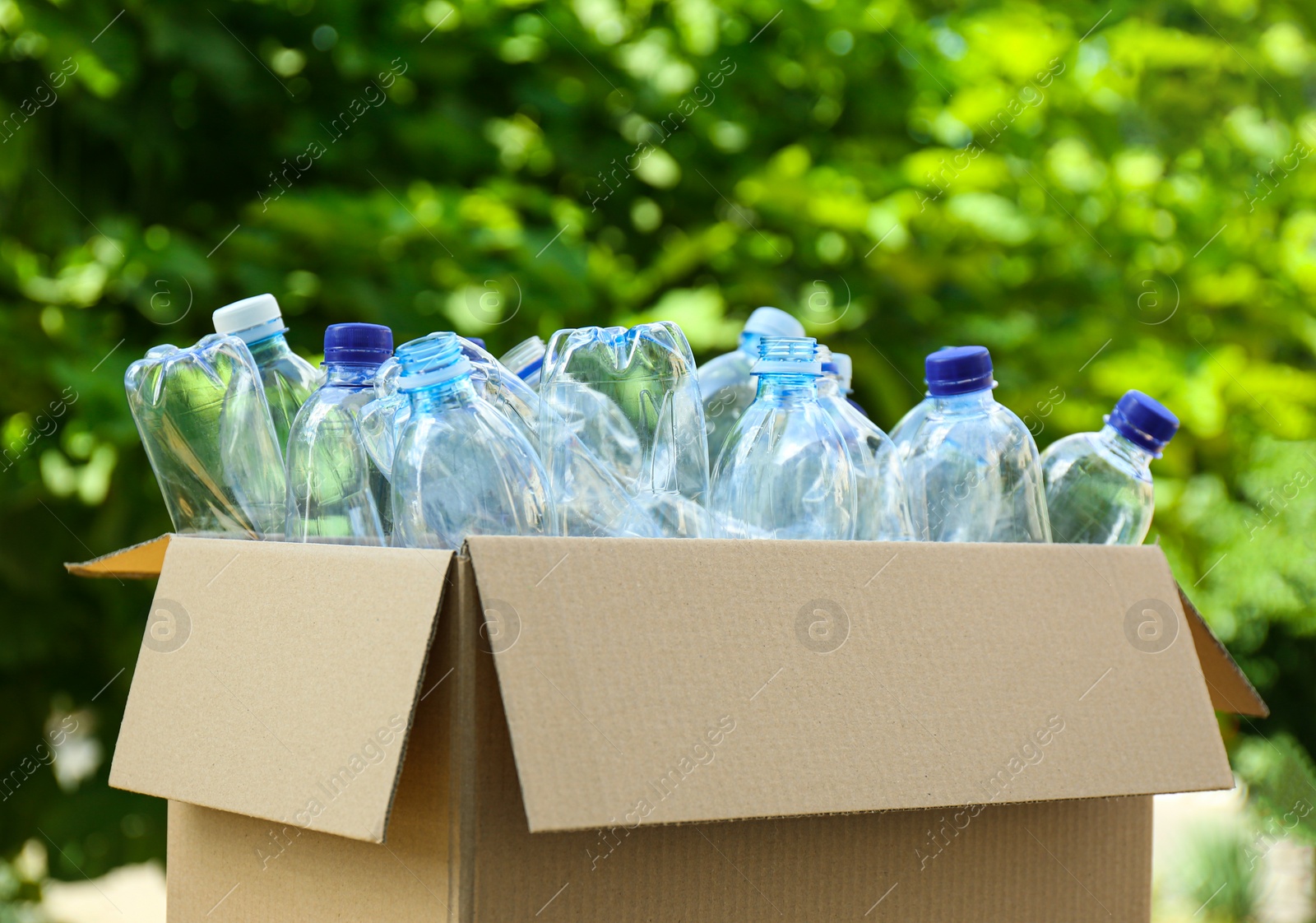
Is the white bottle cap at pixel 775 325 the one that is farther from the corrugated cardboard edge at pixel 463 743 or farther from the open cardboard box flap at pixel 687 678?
the corrugated cardboard edge at pixel 463 743

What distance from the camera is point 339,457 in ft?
2.88

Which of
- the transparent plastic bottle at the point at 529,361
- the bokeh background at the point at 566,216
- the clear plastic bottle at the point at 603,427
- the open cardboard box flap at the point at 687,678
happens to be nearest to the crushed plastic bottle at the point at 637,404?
the clear plastic bottle at the point at 603,427

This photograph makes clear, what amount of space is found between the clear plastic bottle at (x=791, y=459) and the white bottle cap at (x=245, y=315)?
1.46 ft

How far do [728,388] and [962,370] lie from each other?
0.30 meters

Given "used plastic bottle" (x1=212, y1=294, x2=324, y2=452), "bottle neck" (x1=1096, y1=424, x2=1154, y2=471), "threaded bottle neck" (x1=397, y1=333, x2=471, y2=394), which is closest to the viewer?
"threaded bottle neck" (x1=397, y1=333, x2=471, y2=394)

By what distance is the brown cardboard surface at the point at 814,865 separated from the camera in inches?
25.4

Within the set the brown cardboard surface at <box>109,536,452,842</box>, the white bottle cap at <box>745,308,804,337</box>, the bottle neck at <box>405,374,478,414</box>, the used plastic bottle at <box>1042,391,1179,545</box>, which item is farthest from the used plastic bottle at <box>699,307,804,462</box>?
the brown cardboard surface at <box>109,536,452,842</box>

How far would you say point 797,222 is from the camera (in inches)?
73.8

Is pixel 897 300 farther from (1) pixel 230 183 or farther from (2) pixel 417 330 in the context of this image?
(1) pixel 230 183

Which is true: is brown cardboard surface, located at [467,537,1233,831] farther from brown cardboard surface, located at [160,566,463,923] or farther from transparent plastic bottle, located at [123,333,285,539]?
transparent plastic bottle, located at [123,333,285,539]

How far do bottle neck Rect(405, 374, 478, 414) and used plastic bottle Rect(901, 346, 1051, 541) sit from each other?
0.48m

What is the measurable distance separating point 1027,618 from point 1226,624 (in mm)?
2566

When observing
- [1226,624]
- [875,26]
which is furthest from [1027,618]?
[1226,624]

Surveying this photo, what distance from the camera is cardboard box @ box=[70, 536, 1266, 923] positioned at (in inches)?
24.8
